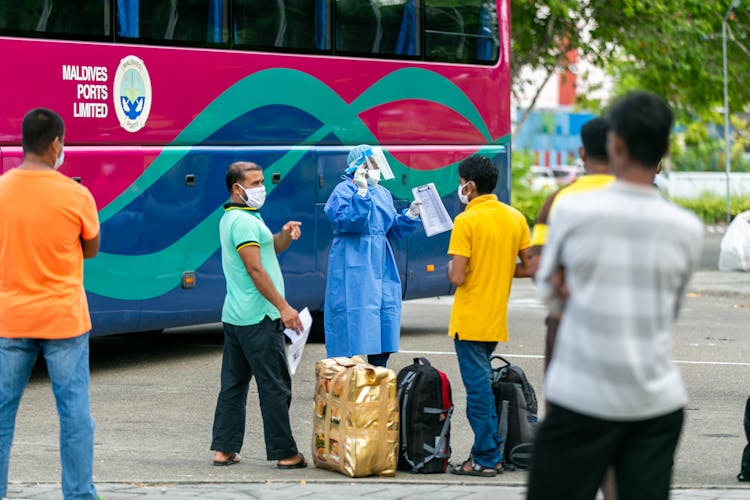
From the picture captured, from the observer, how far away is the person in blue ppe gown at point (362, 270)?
31.4 ft

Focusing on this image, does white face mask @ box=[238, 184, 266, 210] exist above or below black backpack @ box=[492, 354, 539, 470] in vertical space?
above

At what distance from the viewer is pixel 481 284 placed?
7.89 meters

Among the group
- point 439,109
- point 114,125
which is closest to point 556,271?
point 114,125

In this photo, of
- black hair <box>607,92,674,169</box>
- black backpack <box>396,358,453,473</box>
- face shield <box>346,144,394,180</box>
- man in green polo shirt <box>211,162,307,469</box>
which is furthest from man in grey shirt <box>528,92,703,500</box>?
face shield <box>346,144,394,180</box>

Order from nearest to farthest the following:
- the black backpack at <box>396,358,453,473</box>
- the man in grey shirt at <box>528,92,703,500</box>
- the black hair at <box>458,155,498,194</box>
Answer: the man in grey shirt at <box>528,92,703,500</box> → the black hair at <box>458,155,498,194</box> → the black backpack at <box>396,358,453,473</box>

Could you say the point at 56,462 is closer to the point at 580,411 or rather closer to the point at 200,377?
the point at 200,377

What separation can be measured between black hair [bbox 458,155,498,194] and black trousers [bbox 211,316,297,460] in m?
1.28

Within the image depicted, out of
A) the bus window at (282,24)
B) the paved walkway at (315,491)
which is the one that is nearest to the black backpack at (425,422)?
the paved walkway at (315,491)

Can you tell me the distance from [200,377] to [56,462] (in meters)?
3.63

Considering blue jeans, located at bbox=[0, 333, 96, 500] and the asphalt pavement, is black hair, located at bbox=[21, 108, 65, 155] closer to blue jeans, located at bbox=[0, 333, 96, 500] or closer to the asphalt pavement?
blue jeans, located at bbox=[0, 333, 96, 500]

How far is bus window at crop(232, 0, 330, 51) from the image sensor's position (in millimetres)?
12789

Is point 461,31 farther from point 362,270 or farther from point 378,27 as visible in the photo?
point 362,270

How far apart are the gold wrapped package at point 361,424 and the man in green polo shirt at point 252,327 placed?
0.25 m

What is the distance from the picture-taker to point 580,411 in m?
4.35
